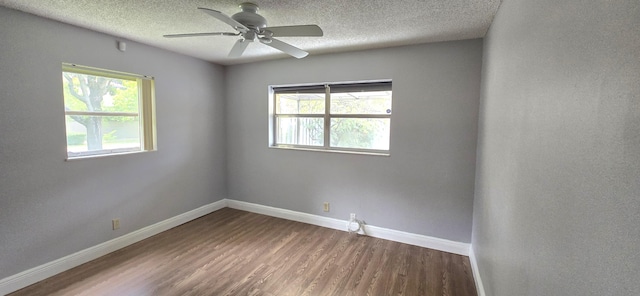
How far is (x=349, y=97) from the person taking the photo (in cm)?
357

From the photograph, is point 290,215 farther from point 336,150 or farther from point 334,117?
point 334,117

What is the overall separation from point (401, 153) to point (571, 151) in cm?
238

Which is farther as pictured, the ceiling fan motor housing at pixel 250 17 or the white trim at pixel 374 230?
the white trim at pixel 374 230

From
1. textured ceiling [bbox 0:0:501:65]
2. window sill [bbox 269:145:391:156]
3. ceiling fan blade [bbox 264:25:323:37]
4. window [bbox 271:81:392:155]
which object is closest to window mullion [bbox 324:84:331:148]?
window [bbox 271:81:392:155]

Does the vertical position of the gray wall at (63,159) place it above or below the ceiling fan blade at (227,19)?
below

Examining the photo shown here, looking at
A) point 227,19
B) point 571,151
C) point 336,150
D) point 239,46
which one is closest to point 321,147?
point 336,150

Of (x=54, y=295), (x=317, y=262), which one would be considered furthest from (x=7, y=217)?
(x=317, y=262)

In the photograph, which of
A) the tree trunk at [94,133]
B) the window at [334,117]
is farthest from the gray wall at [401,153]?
the tree trunk at [94,133]

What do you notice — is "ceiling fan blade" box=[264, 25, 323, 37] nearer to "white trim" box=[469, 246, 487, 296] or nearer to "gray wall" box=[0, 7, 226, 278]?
"gray wall" box=[0, 7, 226, 278]

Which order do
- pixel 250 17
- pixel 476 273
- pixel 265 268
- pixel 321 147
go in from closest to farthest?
pixel 250 17 → pixel 476 273 → pixel 265 268 → pixel 321 147

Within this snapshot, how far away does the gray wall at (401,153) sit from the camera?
9.52 feet

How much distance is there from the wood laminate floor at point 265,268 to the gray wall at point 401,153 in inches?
16.6

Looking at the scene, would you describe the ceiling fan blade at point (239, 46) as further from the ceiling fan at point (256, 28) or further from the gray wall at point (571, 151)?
the gray wall at point (571, 151)

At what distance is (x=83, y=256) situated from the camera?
2.71m
